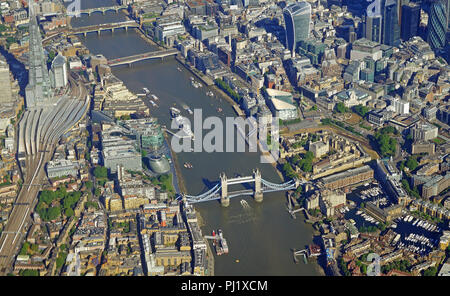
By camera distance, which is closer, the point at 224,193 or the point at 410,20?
the point at 224,193

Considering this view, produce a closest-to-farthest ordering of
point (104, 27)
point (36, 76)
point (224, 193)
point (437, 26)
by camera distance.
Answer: point (224, 193) → point (36, 76) → point (437, 26) → point (104, 27)

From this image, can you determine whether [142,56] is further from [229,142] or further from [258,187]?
[258,187]

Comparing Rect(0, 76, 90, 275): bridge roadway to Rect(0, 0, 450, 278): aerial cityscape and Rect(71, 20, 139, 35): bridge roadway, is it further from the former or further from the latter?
Rect(71, 20, 139, 35): bridge roadway

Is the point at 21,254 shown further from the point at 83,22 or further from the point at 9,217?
the point at 83,22

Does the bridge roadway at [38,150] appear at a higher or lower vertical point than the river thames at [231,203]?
higher

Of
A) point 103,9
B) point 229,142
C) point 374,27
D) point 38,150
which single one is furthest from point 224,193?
point 103,9

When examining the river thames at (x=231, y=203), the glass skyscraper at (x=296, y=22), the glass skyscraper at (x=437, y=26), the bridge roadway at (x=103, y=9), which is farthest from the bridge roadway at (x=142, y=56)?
the glass skyscraper at (x=437, y=26)

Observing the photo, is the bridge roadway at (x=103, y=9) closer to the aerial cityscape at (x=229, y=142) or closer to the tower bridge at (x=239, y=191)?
the aerial cityscape at (x=229, y=142)
